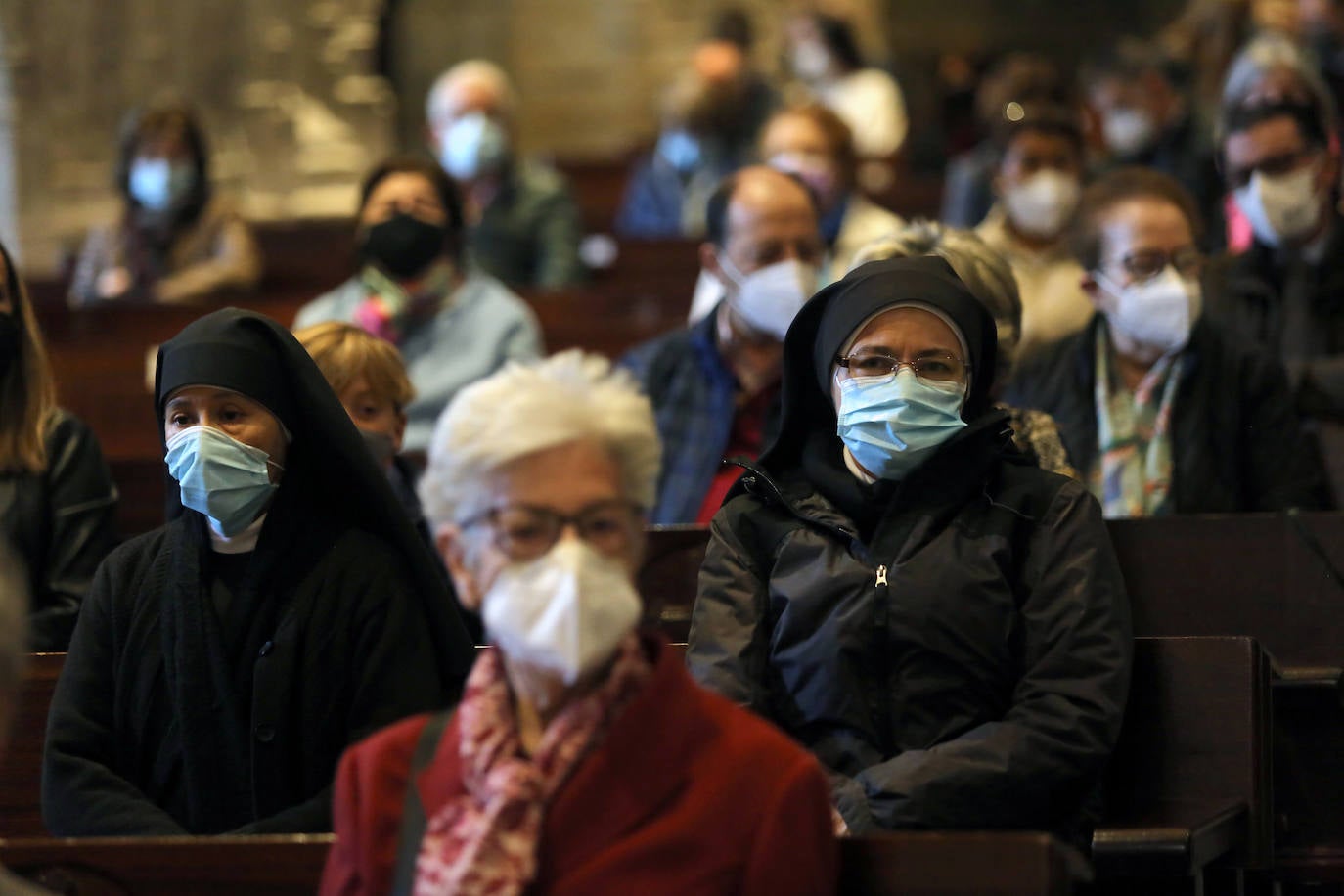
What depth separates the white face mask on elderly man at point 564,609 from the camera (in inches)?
108

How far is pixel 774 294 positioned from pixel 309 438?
6.43 ft

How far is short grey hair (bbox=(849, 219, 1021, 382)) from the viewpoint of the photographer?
4.59 metres

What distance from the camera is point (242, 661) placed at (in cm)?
374

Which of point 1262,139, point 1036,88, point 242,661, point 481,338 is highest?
point 1036,88

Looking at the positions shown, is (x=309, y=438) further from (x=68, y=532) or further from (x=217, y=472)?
(x=68, y=532)

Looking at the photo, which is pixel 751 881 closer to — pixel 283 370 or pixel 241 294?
pixel 283 370

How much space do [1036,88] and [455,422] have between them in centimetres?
549

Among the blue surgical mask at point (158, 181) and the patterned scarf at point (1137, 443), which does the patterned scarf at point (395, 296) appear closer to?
the patterned scarf at point (1137, 443)

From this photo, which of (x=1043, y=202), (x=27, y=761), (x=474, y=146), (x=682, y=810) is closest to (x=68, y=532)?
(x=27, y=761)

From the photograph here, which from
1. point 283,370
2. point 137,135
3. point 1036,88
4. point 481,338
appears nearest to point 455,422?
point 283,370

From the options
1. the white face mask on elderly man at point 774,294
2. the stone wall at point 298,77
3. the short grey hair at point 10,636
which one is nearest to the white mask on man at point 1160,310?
the white face mask on elderly man at point 774,294

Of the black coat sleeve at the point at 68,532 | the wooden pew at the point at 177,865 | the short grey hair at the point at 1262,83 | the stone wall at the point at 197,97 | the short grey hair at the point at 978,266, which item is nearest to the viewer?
the wooden pew at the point at 177,865

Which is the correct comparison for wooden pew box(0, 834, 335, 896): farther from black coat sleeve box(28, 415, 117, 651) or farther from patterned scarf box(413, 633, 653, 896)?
black coat sleeve box(28, 415, 117, 651)

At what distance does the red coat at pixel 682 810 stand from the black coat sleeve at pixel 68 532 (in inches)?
85.4
